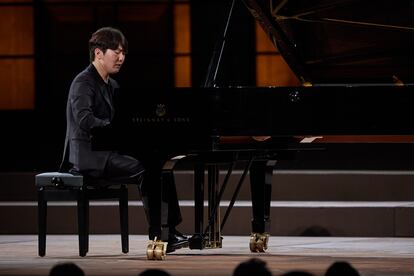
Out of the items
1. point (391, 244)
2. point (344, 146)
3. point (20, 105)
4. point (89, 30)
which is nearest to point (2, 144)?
point (20, 105)

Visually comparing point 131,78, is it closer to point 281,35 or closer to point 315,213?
point 315,213

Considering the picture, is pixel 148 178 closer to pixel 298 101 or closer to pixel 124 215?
pixel 124 215

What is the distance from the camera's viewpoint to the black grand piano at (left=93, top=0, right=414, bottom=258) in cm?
546

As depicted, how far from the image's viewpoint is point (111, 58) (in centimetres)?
592

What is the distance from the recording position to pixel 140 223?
7.35 meters

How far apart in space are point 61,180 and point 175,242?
2.16ft

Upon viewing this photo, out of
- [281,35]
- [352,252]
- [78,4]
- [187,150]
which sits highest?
[78,4]

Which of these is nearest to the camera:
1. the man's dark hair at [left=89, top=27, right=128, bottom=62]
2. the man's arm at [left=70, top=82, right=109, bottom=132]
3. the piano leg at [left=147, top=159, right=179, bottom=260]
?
the piano leg at [left=147, top=159, right=179, bottom=260]

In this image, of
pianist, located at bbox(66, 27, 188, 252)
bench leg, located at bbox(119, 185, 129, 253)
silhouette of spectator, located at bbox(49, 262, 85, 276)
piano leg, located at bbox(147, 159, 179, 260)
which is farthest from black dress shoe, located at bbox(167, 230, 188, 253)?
silhouette of spectator, located at bbox(49, 262, 85, 276)

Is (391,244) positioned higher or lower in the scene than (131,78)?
lower

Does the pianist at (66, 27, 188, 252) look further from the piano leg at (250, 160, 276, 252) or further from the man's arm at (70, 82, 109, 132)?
the piano leg at (250, 160, 276, 252)

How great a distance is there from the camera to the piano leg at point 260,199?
629cm

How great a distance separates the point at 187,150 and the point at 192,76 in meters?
3.17

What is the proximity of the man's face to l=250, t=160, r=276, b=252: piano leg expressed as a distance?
0.95 metres
